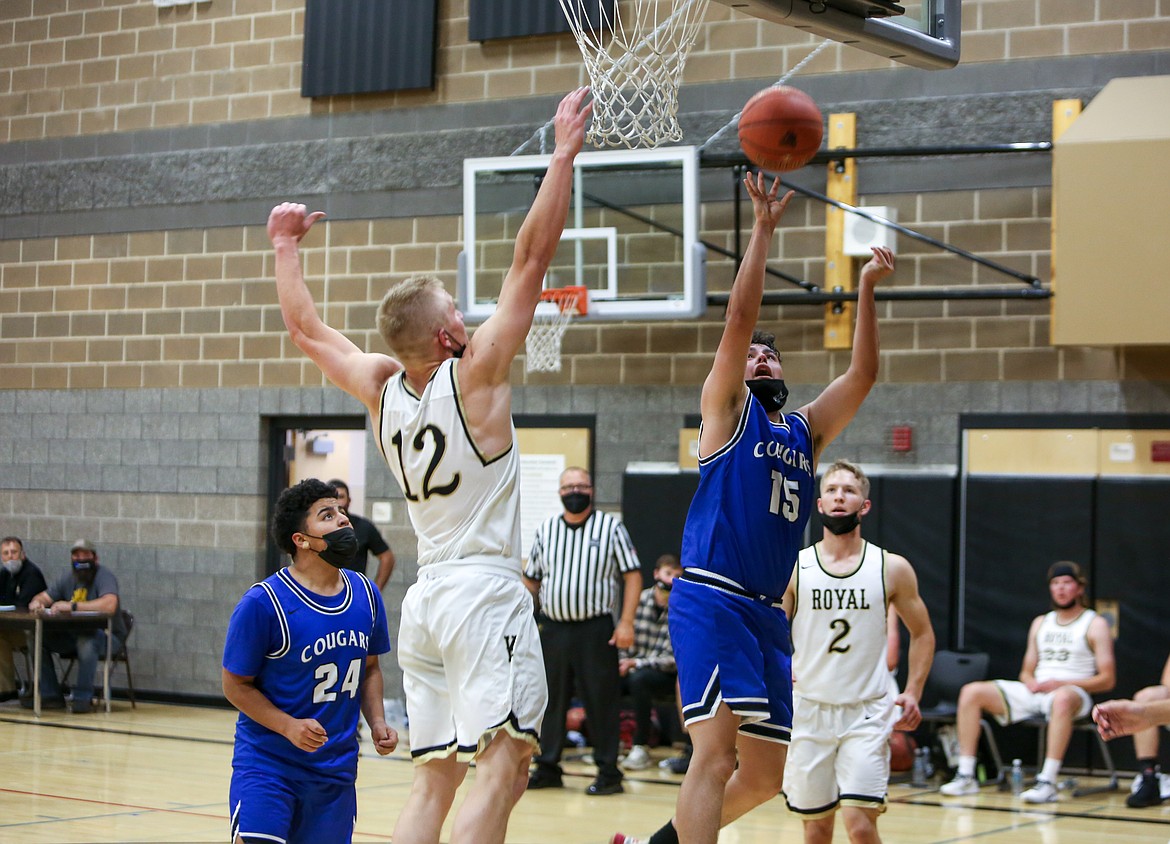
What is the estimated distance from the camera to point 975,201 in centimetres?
1071

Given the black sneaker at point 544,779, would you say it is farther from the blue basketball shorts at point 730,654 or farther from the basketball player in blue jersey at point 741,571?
the blue basketball shorts at point 730,654

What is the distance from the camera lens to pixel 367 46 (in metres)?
12.8

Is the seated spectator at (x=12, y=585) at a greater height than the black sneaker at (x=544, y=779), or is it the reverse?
the seated spectator at (x=12, y=585)

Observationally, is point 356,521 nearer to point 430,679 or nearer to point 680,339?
point 680,339

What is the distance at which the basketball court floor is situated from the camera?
7.45m

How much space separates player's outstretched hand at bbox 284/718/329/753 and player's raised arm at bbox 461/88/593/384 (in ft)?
3.94

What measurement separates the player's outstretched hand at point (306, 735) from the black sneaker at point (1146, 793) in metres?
6.11

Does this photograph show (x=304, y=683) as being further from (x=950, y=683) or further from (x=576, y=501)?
(x=950, y=683)

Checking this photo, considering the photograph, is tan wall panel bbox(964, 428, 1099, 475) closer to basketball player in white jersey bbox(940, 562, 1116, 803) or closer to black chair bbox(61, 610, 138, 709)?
basketball player in white jersey bbox(940, 562, 1116, 803)

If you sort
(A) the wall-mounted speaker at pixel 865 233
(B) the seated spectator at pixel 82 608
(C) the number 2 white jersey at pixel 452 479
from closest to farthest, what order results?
(C) the number 2 white jersey at pixel 452 479
(A) the wall-mounted speaker at pixel 865 233
(B) the seated spectator at pixel 82 608

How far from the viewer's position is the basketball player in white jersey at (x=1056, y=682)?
924 cm

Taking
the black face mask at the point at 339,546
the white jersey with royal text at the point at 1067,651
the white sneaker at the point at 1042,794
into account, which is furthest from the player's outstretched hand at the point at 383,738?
the white jersey with royal text at the point at 1067,651

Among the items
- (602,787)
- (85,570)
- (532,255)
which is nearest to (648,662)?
(602,787)

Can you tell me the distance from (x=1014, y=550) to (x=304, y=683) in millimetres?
6869
